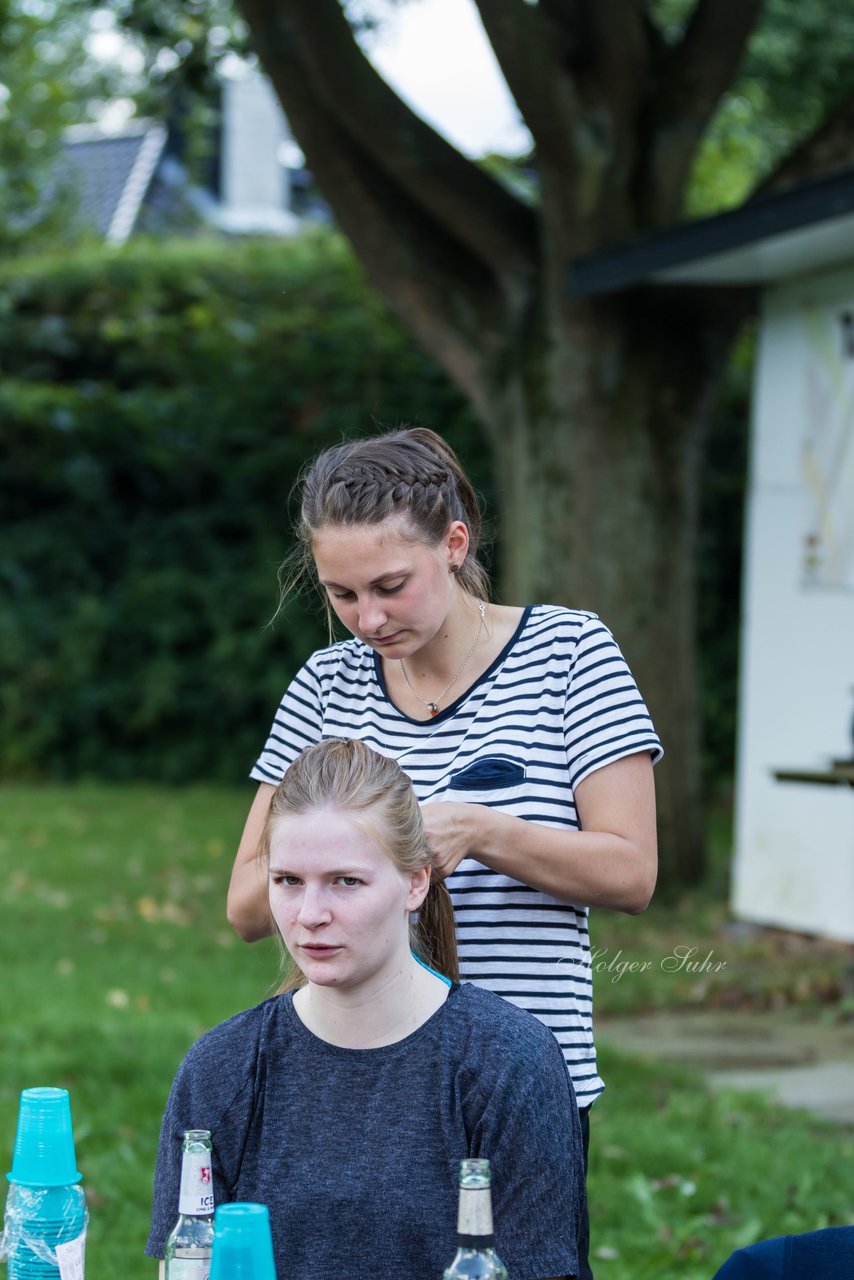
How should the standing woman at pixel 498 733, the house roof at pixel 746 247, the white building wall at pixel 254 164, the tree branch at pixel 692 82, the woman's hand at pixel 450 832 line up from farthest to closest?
the white building wall at pixel 254 164
the tree branch at pixel 692 82
the house roof at pixel 746 247
the standing woman at pixel 498 733
the woman's hand at pixel 450 832

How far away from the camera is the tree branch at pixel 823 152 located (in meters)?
8.23

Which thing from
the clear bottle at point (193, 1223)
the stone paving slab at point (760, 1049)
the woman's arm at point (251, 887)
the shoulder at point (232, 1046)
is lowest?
the stone paving slab at point (760, 1049)

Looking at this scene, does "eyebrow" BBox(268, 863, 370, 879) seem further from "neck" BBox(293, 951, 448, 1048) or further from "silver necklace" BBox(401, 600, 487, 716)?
"silver necklace" BBox(401, 600, 487, 716)

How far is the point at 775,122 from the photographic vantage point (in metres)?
15.6

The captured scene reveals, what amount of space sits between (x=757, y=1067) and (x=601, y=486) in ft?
11.0

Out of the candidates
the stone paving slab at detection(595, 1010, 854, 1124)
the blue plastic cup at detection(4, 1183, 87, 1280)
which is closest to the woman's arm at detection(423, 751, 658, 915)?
the blue plastic cup at detection(4, 1183, 87, 1280)

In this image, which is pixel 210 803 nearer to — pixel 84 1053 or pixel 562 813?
pixel 84 1053

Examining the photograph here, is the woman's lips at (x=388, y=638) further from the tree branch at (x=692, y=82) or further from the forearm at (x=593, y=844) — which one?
the tree branch at (x=692, y=82)

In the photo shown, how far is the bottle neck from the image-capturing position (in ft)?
5.84

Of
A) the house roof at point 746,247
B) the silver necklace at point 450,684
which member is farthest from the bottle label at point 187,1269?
the house roof at point 746,247

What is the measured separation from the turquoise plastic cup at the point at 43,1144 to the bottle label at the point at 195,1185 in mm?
144

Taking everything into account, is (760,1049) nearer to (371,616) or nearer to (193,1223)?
(371,616)

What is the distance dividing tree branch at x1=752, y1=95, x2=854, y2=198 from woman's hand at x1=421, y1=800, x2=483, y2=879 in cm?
648

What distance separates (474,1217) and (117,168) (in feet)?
84.1
